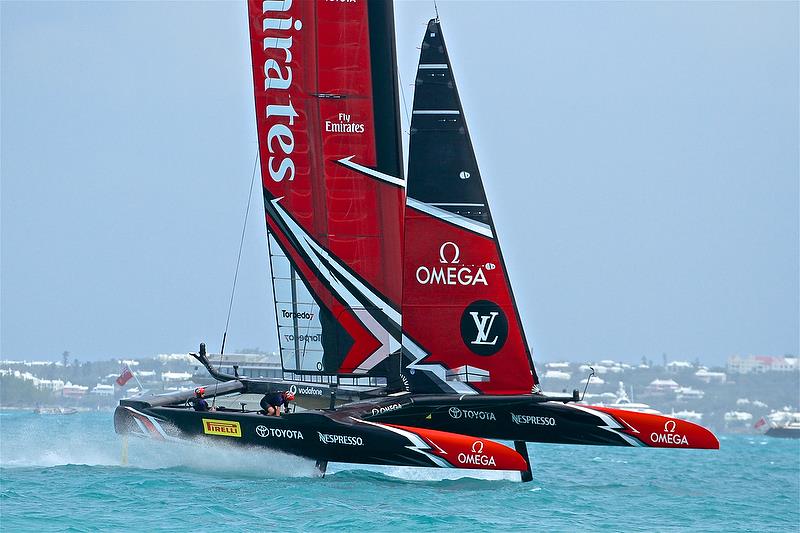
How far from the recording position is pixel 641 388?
351 feet

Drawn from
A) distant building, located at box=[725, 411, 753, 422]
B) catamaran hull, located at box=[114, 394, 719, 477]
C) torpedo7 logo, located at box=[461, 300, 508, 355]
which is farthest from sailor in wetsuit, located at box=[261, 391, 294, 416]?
distant building, located at box=[725, 411, 753, 422]

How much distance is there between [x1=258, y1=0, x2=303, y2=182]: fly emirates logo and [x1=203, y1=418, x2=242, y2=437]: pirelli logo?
4.44m

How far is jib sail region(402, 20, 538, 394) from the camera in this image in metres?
19.1

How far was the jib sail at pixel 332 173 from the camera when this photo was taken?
20391mm

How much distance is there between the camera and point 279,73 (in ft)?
67.6

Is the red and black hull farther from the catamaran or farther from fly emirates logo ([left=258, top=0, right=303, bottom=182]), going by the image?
fly emirates logo ([left=258, top=0, right=303, bottom=182])

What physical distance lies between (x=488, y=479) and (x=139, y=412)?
527 centimetres

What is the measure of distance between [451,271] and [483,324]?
0.90 metres

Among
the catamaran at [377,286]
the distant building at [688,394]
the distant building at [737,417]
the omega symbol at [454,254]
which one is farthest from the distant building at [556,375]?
the omega symbol at [454,254]

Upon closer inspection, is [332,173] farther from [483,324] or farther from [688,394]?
[688,394]

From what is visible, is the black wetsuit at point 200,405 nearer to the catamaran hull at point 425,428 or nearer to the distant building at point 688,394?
the catamaran hull at point 425,428

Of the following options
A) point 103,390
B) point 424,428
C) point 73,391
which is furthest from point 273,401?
point 73,391

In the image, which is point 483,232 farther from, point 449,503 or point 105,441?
point 105,441

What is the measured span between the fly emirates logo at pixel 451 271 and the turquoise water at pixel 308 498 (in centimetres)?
291
